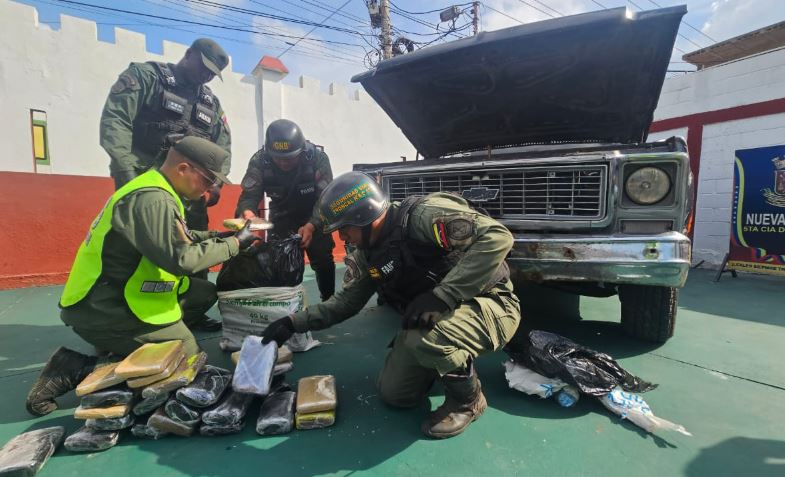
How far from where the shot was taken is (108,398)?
1726 millimetres

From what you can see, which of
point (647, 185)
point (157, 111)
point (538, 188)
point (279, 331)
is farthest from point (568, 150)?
point (157, 111)

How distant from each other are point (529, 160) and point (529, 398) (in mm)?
1379

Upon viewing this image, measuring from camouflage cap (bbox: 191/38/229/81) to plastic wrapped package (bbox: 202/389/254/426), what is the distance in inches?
92.7

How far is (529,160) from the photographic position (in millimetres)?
2529

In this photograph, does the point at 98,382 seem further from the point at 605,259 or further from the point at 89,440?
the point at 605,259

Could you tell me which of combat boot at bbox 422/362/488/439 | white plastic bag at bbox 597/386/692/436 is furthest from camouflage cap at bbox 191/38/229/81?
white plastic bag at bbox 597/386/692/436

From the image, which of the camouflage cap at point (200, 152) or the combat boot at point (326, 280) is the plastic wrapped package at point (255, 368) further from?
the combat boot at point (326, 280)

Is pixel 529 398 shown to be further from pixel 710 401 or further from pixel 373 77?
pixel 373 77

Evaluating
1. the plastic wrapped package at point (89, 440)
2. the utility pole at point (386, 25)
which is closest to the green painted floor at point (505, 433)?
the plastic wrapped package at point (89, 440)

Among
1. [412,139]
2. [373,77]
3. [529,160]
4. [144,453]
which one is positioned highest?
[373,77]

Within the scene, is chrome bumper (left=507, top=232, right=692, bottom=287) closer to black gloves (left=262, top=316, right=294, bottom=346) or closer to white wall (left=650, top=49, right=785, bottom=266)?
black gloves (left=262, top=316, right=294, bottom=346)

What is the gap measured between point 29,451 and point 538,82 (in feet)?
11.5

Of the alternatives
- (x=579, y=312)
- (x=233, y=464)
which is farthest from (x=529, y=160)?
(x=233, y=464)

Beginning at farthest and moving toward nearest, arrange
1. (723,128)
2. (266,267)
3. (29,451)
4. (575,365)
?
(723,128)
(266,267)
(575,365)
(29,451)
